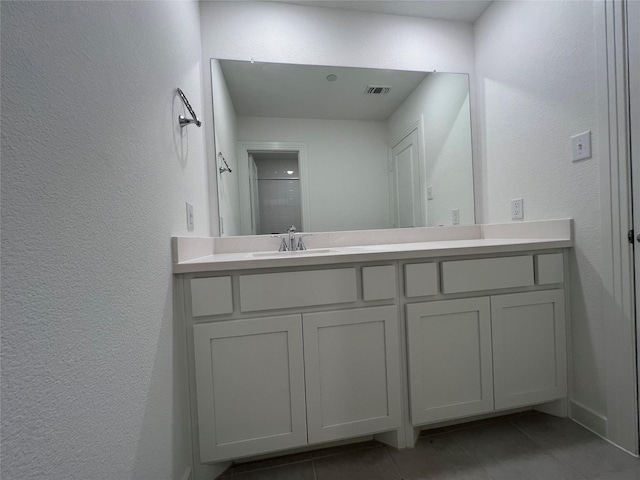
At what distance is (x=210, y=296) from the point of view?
950 millimetres

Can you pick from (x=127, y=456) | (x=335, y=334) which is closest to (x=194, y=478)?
(x=127, y=456)

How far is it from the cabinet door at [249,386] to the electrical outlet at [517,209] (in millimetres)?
1322

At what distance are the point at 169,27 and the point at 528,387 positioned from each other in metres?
1.99

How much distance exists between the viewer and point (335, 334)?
1042mm

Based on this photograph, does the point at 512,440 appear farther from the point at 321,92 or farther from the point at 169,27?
the point at 169,27

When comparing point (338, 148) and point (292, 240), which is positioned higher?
point (338, 148)

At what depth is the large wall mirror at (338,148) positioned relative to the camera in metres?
1.53

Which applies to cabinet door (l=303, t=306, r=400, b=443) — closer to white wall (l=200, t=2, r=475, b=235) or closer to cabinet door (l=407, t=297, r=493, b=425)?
cabinet door (l=407, t=297, r=493, b=425)

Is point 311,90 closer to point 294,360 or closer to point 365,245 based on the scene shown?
point 365,245

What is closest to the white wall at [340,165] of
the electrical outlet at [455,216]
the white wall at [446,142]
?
the white wall at [446,142]

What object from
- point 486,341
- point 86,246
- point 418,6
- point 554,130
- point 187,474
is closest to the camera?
point 86,246

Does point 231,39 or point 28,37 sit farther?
point 231,39

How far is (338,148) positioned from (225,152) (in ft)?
2.11

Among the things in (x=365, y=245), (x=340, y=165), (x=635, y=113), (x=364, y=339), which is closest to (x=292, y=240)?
(x=365, y=245)
